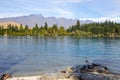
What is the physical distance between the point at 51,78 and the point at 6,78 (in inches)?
205

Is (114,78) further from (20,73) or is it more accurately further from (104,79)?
(20,73)

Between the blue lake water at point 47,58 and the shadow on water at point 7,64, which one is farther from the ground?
the shadow on water at point 7,64

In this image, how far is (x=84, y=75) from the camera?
32.0 m

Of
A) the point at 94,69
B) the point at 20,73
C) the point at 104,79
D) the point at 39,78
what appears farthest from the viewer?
the point at 20,73

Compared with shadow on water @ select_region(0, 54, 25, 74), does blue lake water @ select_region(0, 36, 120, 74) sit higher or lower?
lower

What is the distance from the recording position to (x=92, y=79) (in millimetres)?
29719

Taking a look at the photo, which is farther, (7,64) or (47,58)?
(47,58)

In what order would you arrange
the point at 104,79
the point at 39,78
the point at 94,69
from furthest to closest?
the point at 94,69
the point at 39,78
the point at 104,79

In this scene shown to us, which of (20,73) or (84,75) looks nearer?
(84,75)

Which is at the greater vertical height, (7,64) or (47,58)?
(7,64)

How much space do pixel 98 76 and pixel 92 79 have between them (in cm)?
127

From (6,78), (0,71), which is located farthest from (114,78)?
(0,71)

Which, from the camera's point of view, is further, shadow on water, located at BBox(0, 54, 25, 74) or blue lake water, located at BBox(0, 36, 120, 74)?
blue lake water, located at BBox(0, 36, 120, 74)

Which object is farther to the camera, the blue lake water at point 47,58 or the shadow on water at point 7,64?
the blue lake water at point 47,58
